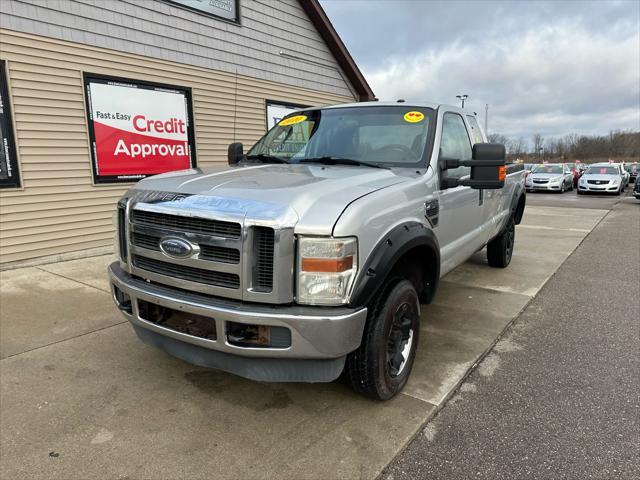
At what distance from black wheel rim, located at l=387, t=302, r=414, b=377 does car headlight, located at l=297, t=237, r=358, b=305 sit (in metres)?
0.66

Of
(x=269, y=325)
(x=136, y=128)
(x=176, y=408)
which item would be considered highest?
(x=136, y=128)

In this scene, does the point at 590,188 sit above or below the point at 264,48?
below

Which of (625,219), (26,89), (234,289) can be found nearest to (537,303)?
(234,289)

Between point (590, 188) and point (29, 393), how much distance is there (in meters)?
23.7

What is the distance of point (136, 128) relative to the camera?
735cm

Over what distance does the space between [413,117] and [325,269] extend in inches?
76.7

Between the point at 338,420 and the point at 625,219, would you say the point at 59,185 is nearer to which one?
the point at 338,420

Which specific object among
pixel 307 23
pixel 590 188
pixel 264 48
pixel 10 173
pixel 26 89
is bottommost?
pixel 590 188

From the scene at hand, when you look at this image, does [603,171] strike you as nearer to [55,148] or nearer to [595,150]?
[55,148]

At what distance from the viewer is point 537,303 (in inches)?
197

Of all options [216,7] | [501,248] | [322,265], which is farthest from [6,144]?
[501,248]

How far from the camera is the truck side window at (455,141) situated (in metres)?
3.75

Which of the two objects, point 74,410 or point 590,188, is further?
point 590,188

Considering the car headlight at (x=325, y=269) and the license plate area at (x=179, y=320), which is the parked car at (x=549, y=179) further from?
the license plate area at (x=179, y=320)
